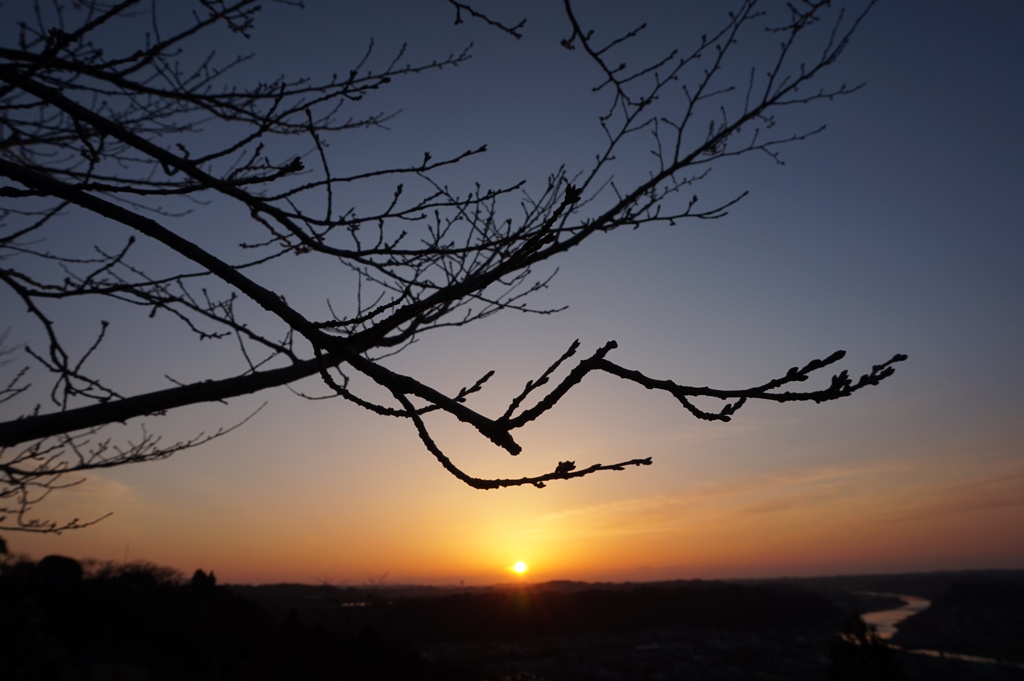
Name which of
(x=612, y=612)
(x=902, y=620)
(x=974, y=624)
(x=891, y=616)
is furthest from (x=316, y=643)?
(x=891, y=616)

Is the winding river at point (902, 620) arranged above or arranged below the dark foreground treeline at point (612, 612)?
below

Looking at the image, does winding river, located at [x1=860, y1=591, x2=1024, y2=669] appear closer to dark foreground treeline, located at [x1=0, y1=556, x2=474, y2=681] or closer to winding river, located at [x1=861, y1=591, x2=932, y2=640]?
winding river, located at [x1=861, y1=591, x2=932, y2=640]

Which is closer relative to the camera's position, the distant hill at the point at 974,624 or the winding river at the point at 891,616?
the distant hill at the point at 974,624

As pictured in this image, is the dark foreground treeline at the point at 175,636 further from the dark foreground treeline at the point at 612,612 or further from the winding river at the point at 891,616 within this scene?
the winding river at the point at 891,616

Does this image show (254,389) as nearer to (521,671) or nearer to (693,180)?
(693,180)

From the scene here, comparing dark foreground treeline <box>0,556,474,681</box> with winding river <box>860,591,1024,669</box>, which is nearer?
dark foreground treeline <box>0,556,474,681</box>

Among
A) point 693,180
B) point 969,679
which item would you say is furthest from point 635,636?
point 693,180

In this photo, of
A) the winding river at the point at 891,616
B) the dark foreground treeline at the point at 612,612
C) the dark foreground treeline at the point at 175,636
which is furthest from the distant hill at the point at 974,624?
the dark foreground treeline at the point at 175,636

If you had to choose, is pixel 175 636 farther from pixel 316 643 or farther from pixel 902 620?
pixel 902 620

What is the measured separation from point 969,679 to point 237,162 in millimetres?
37358

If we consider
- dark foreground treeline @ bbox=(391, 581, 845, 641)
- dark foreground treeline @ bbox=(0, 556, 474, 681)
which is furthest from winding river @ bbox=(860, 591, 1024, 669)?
dark foreground treeline @ bbox=(0, 556, 474, 681)

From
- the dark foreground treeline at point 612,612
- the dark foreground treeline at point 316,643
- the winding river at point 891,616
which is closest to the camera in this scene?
the dark foreground treeline at point 316,643

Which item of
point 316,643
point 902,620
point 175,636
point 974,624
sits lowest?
point 974,624

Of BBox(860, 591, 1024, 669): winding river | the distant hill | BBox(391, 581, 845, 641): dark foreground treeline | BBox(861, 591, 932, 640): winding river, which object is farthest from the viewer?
BBox(861, 591, 932, 640): winding river
